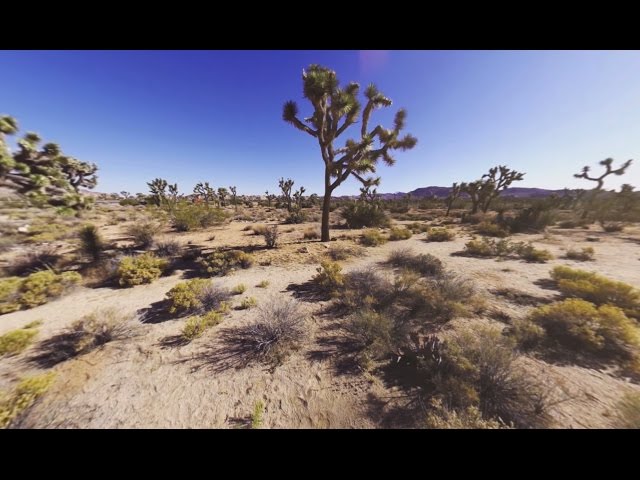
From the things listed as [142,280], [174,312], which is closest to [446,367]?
[174,312]

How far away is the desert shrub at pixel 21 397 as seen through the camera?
2.28 metres

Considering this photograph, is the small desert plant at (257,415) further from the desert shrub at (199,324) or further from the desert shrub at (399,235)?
the desert shrub at (399,235)

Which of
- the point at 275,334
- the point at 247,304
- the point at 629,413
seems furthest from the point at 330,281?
the point at 629,413

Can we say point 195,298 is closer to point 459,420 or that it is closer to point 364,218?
point 459,420

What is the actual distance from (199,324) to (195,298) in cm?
98

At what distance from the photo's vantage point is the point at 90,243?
22.5 feet

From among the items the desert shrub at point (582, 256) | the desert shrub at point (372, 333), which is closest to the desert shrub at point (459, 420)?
the desert shrub at point (372, 333)

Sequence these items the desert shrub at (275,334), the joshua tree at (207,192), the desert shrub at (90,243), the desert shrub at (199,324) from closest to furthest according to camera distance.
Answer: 1. the desert shrub at (275,334)
2. the desert shrub at (199,324)
3. the desert shrub at (90,243)
4. the joshua tree at (207,192)

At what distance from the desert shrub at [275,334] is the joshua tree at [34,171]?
567cm
